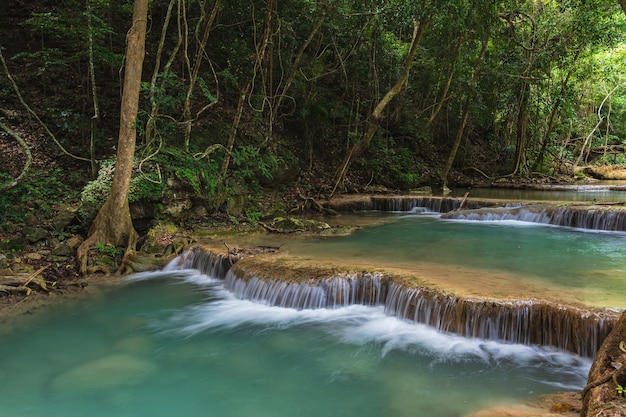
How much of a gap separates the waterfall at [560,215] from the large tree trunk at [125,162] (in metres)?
9.38

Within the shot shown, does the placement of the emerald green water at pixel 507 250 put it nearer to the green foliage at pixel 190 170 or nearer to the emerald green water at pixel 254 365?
the emerald green water at pixel 254 365

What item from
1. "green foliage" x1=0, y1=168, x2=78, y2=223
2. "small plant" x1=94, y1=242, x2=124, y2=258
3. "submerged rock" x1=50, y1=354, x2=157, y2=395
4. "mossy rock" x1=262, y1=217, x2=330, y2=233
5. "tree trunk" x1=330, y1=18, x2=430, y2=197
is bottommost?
"submerged rock" x1=50, y1=354, x2=157, y2=395

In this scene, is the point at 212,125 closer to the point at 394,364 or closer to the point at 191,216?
the point at 191,216

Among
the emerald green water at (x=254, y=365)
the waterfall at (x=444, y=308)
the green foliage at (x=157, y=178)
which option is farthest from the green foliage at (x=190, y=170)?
the emerald green water at (x=254, y=365)

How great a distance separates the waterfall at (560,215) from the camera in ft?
35.9

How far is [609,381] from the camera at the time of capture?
3.29 metres

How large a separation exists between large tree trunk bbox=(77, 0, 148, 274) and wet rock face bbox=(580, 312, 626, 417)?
26.6ft

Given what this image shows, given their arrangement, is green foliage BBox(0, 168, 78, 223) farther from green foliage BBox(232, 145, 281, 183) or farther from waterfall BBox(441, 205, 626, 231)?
waterfall BBox(441, 205, 626, 231)

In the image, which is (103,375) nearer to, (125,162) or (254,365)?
(254,365)

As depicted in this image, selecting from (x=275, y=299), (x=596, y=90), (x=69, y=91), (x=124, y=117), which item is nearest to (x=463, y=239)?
(x=275, y=299)

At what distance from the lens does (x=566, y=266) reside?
7.29 meters

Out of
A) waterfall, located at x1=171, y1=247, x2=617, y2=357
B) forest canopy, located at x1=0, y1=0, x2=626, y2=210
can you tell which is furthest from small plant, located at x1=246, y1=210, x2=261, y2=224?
waterfall, located at x1=171, y1=247, x2=617, y2=357

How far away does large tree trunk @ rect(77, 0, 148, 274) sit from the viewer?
8.32 metres

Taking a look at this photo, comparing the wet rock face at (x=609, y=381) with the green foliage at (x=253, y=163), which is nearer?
the wet rock face at (x=609, y=381)
